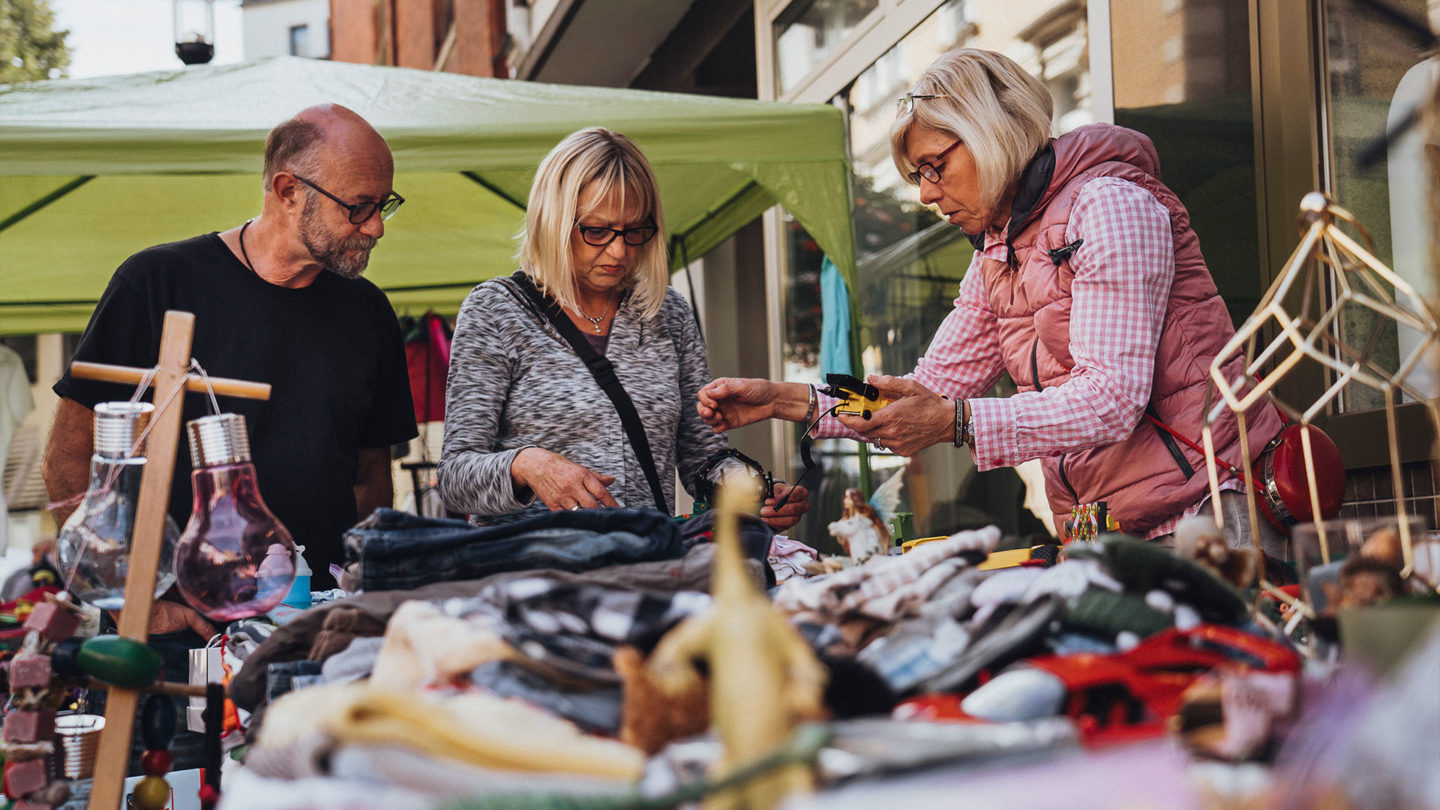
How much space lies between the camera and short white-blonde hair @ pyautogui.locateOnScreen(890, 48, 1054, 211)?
88.4 inches

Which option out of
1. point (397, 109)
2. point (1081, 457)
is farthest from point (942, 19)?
point (1081, 457)

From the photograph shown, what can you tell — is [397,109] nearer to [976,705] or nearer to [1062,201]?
[1062,201]

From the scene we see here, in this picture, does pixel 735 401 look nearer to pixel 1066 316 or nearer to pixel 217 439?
pixel 1066 316

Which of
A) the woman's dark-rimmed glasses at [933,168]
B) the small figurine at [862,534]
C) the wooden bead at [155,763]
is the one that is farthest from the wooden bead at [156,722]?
the woman's dark-rimmed glasses at [933,168]

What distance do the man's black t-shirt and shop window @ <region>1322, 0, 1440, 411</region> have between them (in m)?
2.36

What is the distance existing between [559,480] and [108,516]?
725 mm

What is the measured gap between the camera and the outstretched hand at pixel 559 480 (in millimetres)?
1965

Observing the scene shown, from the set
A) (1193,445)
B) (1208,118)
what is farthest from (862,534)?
(1208,118)

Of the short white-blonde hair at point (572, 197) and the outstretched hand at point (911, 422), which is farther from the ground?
the short white-blonde hair at point (572, 197)

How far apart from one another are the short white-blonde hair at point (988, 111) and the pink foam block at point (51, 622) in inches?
65.5

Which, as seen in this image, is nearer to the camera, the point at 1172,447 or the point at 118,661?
the point at 118,661

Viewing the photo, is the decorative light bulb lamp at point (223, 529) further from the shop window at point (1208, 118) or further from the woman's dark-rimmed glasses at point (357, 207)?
the shop window at point (1208, 118)

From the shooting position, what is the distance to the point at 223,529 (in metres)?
1.47

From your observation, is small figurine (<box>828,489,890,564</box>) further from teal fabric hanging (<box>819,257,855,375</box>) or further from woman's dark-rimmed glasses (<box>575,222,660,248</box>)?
teal fabric hanging (<box>819,257,855,375</box>)
